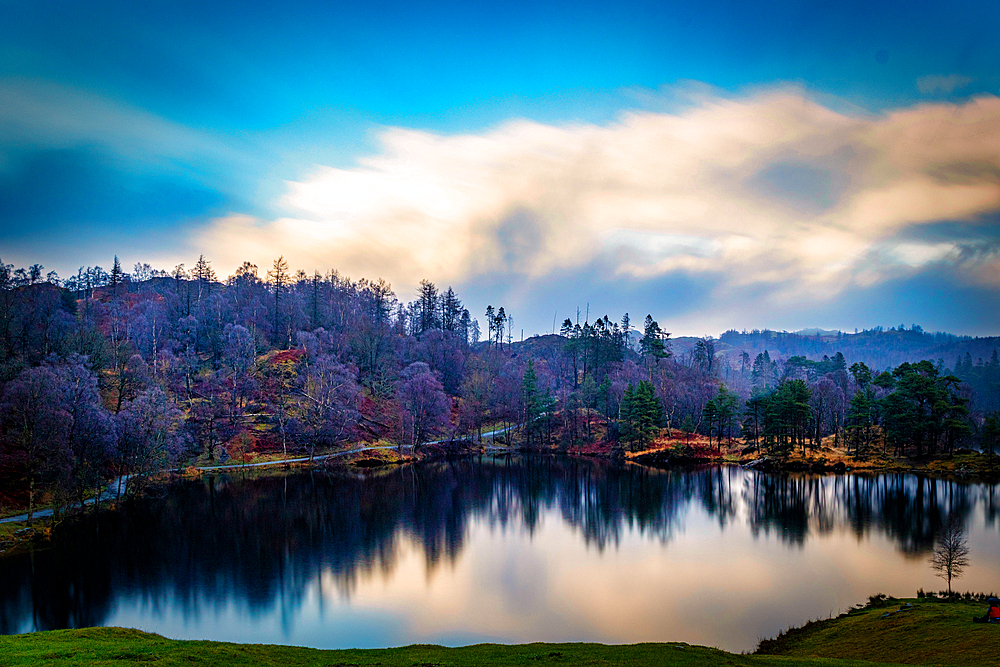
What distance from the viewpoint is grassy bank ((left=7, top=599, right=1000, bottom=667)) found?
1592cm

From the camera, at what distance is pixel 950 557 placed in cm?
2697

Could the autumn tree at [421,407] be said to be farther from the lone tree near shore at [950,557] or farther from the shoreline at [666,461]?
the lone tree near shore at [950,557]

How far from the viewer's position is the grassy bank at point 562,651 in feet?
52.2

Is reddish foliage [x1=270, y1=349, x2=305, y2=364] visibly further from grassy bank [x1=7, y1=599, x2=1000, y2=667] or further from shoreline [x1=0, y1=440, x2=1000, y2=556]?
grassy bank [x1=7, y1=599, x2=1000, y2=667]

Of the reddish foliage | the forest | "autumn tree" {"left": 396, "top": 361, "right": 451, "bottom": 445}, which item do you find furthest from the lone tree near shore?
the reddish foliage

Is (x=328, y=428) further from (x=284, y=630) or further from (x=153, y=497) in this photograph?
(x=284, y=630)

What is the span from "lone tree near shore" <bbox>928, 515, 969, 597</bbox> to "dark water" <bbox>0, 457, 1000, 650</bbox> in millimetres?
699

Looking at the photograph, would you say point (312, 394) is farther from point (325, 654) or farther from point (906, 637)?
point (906, 637)

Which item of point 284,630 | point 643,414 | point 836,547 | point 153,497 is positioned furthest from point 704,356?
point 284,630

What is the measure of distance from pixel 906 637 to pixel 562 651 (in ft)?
43.3

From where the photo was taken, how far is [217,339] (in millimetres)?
99938

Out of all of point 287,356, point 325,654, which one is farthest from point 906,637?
point 287,356

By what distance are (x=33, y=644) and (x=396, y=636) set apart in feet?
41.9

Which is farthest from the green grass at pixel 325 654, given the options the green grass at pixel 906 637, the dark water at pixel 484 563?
the dark water at pixel 484 563
